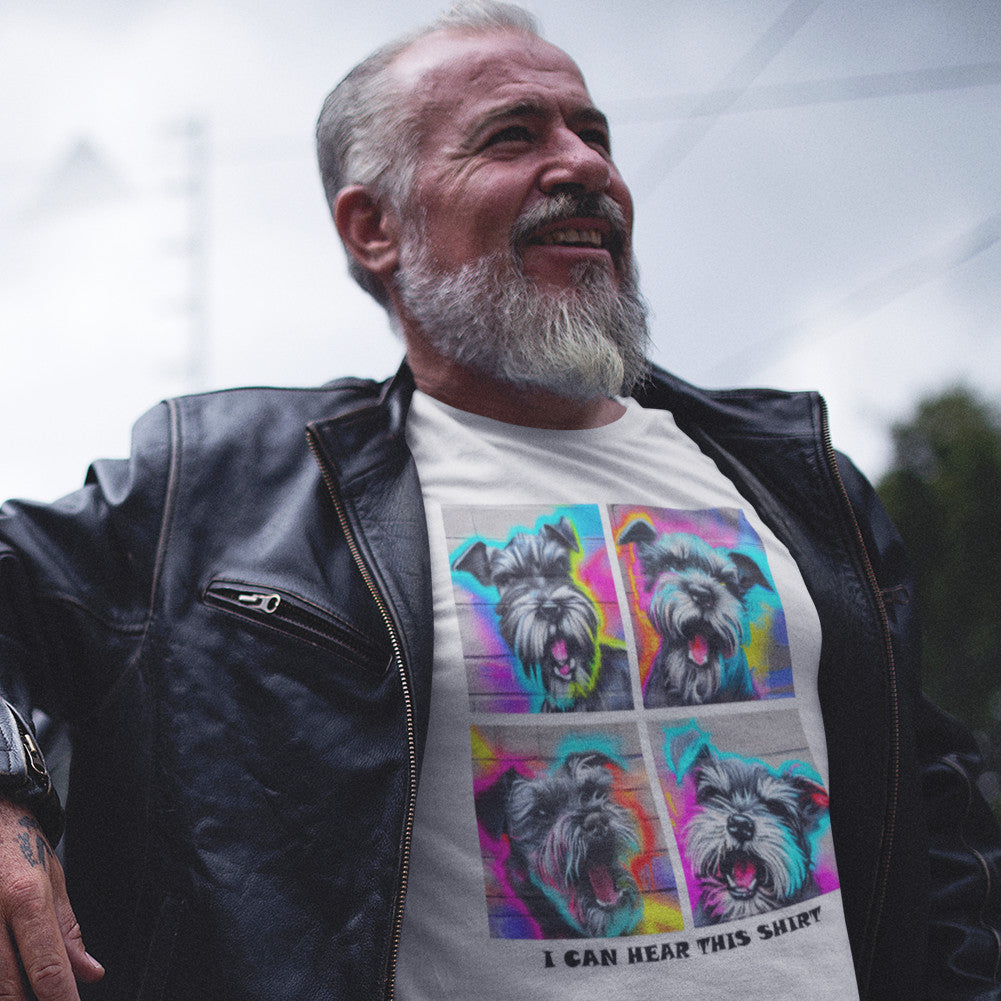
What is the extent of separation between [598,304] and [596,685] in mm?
717

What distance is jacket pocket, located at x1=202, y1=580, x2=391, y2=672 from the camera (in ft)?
4.69

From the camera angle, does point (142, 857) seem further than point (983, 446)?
No

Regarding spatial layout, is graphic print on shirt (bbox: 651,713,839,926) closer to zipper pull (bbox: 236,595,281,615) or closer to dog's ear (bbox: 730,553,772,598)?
dog's ear (bbox: 730,553,772,598)

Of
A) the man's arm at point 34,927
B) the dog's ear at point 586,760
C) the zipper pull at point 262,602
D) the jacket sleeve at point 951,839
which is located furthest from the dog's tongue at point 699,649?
the man's arm at point 34,927

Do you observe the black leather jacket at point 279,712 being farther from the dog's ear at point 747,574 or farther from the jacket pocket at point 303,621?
the dog's ear at point 747,574

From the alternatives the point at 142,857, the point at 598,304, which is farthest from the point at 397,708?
the point at 598,304

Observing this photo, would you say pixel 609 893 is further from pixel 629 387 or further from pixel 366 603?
pixel 629 387

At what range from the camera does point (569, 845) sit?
1424 millimetres

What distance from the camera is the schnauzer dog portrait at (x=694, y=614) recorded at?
1561 mm

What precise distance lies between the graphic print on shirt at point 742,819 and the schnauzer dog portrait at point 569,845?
0.30 feet

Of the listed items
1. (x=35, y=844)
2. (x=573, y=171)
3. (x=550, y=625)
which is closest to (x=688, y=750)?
(x=550, y=625)

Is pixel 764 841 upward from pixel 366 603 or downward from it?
downward

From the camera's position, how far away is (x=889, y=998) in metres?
1.67

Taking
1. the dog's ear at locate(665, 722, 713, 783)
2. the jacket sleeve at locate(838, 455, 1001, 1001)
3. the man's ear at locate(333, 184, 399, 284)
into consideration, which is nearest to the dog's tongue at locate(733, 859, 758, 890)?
the dog's ear at locate(665, 722, 713, 783)
